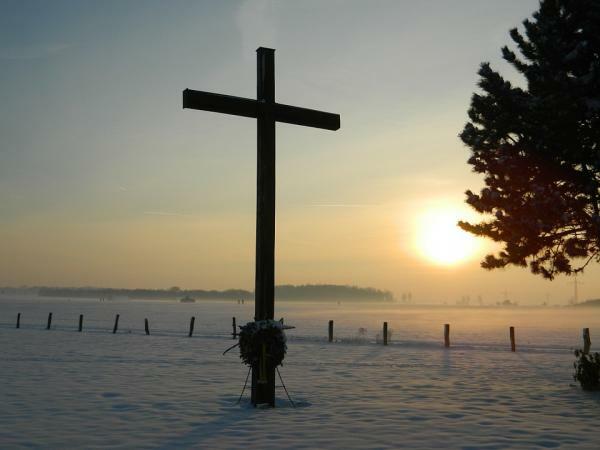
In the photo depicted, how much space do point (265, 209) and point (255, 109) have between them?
1886mm

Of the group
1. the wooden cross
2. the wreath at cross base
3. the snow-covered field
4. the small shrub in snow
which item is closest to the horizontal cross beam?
the wooden cross

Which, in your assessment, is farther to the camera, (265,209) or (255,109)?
(255,109)

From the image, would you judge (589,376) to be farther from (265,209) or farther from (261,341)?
(265,209)

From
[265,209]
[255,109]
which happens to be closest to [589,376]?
[265,209]

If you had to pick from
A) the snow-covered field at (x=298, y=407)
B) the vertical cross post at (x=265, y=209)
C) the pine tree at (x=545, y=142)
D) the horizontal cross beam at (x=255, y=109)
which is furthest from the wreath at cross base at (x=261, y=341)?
the pine tree at (x=545, y=142)

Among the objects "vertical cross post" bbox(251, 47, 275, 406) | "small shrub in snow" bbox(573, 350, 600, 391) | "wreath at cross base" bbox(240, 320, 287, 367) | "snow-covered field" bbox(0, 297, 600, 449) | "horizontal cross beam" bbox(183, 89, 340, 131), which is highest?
"horizontal cross beam" bbox(183, 89, 340, 131)

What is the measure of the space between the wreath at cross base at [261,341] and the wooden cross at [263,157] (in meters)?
0.18

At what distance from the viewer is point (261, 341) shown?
10.8 m

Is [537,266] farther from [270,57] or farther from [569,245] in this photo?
[270,57]

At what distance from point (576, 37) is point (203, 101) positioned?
8645 mm

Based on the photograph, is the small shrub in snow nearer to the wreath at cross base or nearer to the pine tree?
the pine tree

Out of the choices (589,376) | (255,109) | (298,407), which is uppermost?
(255,109)

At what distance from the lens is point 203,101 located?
422 inches

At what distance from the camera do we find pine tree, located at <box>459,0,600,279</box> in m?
13.2
